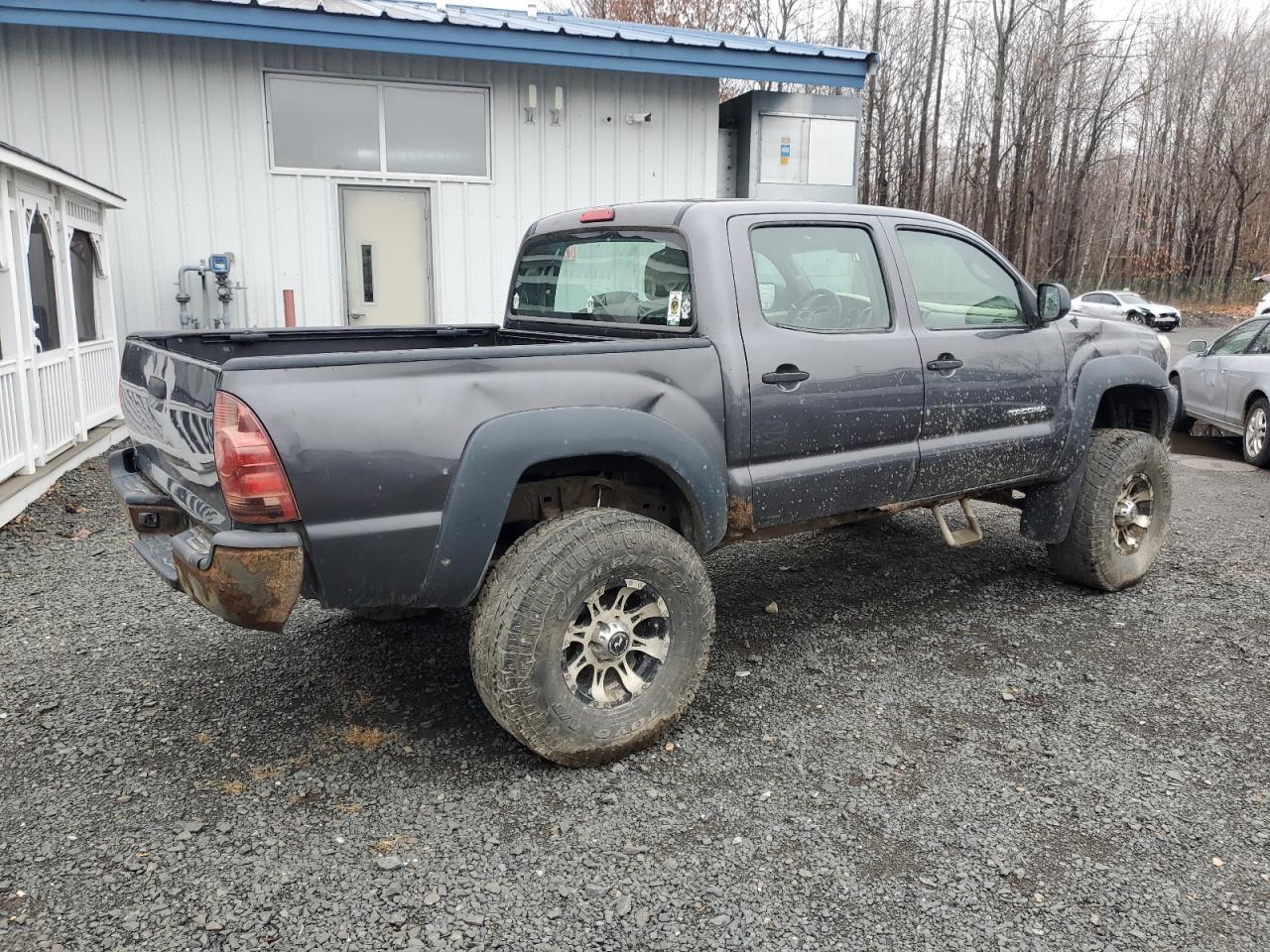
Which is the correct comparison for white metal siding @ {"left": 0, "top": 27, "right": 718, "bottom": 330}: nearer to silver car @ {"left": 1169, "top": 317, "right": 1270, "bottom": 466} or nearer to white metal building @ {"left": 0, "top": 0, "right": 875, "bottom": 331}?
white metal building @ {"left": 0, "top": 0, "right": 875, "bottom": 331}

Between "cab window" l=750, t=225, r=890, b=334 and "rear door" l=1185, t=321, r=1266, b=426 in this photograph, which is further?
"rear door" l=1185, t=321, r=1266, b=426

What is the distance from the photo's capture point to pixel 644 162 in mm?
11328

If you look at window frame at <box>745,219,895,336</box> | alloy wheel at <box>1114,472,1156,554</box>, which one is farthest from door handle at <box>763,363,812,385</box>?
alloy wheel at <box>1114,472,1156,554</box>

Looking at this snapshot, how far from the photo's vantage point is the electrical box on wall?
1171cm

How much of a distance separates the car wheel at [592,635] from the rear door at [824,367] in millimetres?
570

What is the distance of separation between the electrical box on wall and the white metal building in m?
0.53

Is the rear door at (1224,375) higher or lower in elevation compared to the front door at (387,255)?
lower

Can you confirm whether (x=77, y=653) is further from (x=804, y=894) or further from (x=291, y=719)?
(x=804, y=894)

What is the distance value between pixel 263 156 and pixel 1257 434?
10267 mm

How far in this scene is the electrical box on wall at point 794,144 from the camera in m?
11.7

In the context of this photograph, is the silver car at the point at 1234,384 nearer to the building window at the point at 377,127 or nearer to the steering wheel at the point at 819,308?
the steering wheel at the point at 819,308

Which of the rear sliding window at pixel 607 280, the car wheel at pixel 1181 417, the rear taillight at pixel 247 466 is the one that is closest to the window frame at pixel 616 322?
the rear sliding window at pixel 607 280

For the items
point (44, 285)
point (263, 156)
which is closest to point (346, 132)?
point (263, 156)

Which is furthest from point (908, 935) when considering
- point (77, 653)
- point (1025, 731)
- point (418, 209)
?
point (418, 209)
